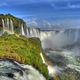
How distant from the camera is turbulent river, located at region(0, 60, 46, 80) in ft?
125

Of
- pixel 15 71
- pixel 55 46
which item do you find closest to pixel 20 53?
pixel 15 71

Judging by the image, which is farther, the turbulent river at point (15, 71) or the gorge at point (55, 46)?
the gorge at point (55, 46)

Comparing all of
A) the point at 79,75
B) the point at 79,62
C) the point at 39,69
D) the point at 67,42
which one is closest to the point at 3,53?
the point at 39,69

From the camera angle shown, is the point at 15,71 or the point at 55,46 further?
the point at 55,46

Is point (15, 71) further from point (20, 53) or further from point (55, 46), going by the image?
point (55, 46)

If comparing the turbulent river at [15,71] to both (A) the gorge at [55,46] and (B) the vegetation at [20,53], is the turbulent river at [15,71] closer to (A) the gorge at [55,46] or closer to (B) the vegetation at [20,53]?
(B) the vegetation at [20,53]

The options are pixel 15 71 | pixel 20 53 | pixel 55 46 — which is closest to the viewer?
pixel 15 71

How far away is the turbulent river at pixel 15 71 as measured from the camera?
1502 inches

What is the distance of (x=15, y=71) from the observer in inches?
1527

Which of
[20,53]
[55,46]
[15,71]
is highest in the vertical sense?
[20,53]

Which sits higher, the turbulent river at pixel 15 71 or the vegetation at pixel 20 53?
the vegetation at pixel 20 53

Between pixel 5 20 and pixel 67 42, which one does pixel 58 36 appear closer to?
pixel 67 42

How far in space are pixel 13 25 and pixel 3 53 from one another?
4921cm

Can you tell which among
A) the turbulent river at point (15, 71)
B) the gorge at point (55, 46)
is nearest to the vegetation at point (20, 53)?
the gorge at point (55, 46)
